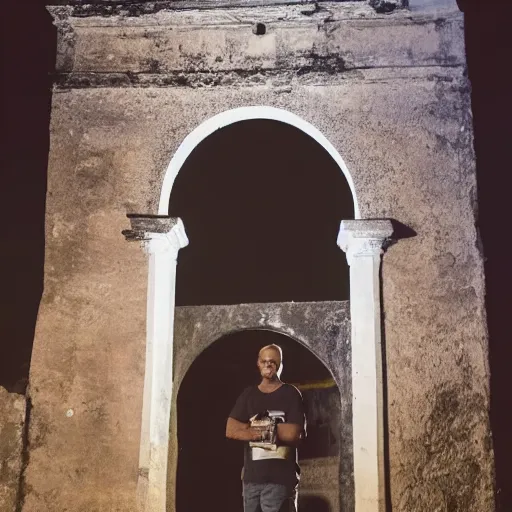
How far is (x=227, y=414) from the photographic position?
760 cm

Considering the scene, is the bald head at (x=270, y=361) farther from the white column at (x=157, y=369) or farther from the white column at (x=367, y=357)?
the white column at (x=157, y=369)

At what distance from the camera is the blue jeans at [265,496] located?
5.22 metres

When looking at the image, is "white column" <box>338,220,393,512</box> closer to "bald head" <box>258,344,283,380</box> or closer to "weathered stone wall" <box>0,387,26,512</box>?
"bald head" <box>258,344,283,380</box>

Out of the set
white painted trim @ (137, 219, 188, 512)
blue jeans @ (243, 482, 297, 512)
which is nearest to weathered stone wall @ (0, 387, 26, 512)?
white painted trim @ (137, 219, 188, 512)

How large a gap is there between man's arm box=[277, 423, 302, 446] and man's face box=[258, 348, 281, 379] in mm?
468

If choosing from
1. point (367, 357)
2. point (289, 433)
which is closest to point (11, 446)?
point (289, 433)

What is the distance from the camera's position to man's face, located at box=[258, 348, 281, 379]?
18.4ft

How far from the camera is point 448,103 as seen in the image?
658cm

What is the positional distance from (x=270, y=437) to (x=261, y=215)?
4342 mm

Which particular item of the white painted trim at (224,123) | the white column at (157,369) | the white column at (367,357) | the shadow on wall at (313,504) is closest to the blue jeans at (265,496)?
the white column at (367,357)

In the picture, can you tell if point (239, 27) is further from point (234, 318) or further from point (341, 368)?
point (341, 368)

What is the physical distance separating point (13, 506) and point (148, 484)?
130 centimetres

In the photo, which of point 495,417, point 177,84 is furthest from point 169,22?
→ point 495,417

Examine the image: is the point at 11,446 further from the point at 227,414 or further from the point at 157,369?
the point at 227,414
